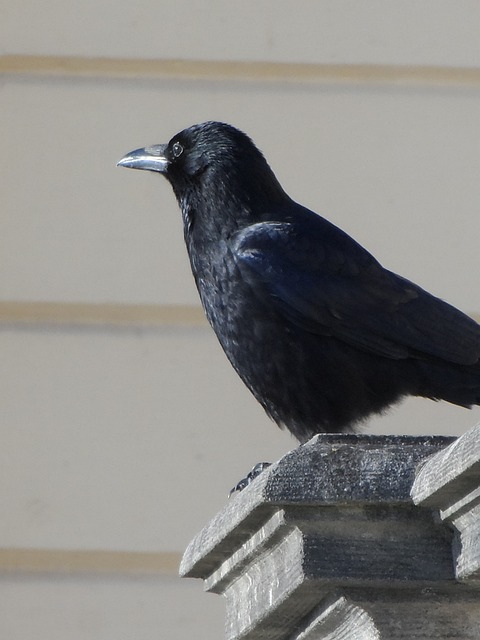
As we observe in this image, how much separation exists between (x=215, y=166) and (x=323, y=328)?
29.3 inches

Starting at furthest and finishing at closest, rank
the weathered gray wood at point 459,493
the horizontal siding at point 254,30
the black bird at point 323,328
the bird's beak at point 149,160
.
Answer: the horizontal siding at point 254,30 → the bird's beak at point 149,160 → the black bird at point 323,328 → the weathered gray wood at point 459,493

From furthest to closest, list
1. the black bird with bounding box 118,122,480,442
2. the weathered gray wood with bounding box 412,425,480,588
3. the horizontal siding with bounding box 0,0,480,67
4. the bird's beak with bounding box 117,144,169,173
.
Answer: the horizontal siding with bounding box 0,0,480,67, the bird's beak with bounding box 117,144,169,173, the black bird with bounding box 118,122,480,442, the weathered gray wood with bounding box 412,425,480,588

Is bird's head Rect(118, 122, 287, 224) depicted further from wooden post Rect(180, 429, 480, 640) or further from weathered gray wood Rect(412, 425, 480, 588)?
weathered gray wood Rect(412, 425, 480, 588)

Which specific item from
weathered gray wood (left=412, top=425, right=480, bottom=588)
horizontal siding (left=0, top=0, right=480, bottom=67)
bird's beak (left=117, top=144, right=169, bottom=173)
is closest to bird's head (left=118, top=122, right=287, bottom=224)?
bird's beak (left=117, top=144, right=169, bottom=173)

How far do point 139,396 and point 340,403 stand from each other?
1.11 m

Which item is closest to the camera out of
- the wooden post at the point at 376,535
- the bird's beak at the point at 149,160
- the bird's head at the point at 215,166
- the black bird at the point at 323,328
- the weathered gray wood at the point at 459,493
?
the weathered gray wood at the point at 459,493

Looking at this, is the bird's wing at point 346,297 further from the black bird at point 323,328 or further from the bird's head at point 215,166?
the bird's head at point 215,166

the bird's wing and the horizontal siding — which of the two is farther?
the horizontal siding

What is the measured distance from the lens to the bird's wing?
3.49m

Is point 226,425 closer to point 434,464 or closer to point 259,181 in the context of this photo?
point 259,181

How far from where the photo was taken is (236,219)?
12.5 feet

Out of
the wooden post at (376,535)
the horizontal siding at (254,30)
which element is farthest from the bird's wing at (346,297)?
the wooden post at (376,535)

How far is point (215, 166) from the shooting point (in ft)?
13.2

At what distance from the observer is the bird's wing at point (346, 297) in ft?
11.4
